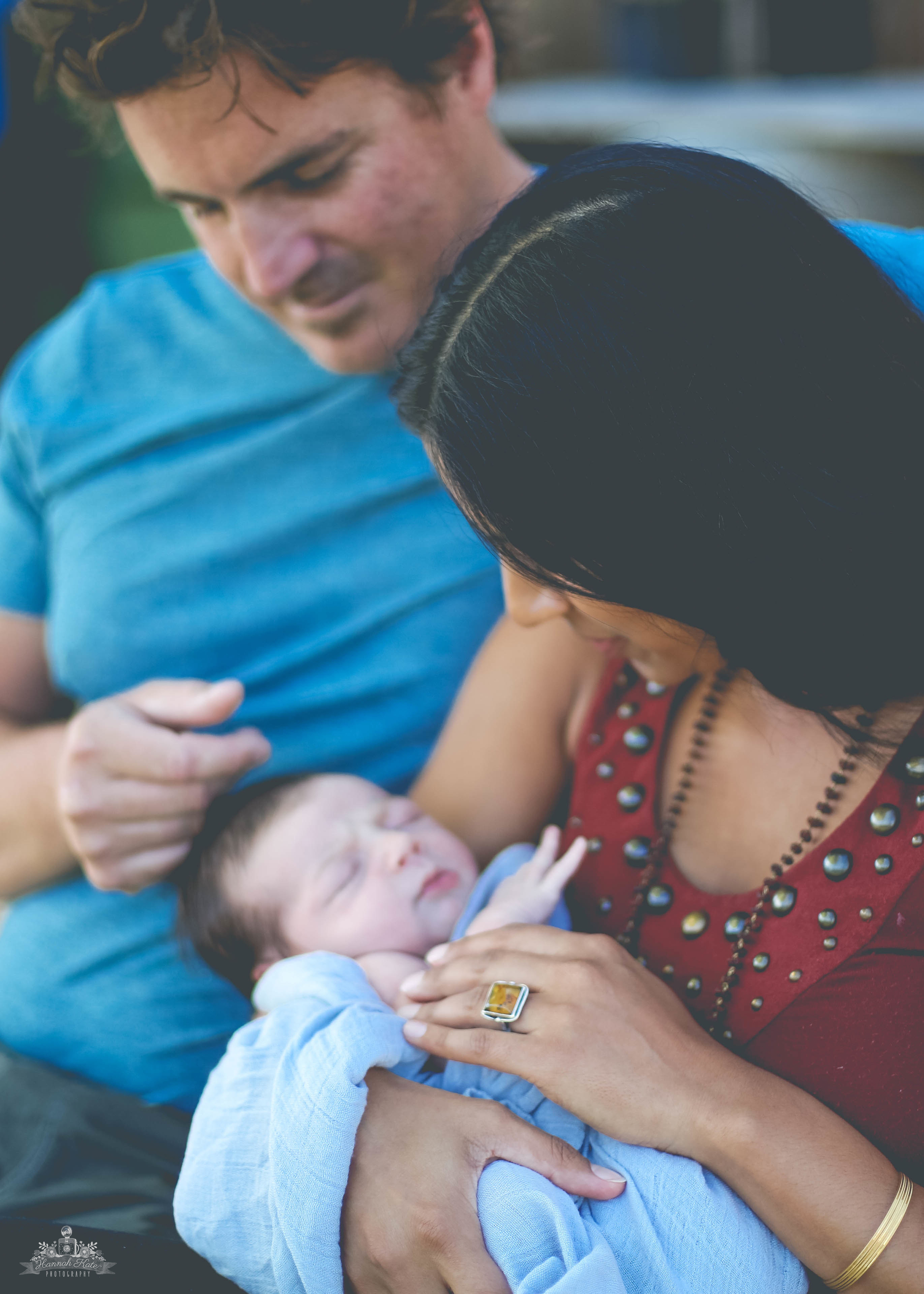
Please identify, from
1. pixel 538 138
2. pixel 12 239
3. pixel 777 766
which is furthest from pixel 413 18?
pixel 12 239

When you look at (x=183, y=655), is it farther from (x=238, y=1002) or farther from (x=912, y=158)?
(x=912, y=158)

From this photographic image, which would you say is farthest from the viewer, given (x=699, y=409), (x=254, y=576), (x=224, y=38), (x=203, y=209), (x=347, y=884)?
(x=254, y=576)

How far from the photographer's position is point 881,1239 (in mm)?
929

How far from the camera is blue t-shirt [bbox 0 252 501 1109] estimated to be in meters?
1.57

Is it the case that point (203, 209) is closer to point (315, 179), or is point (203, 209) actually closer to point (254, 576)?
point (315, 179)

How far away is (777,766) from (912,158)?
2006mm

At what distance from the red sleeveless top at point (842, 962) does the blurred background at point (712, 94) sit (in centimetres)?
133

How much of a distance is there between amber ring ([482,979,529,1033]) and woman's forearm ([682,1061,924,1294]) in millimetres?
189

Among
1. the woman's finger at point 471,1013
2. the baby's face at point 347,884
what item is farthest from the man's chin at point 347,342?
the woman's finger at point 471,1013

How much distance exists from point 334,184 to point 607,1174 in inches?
45.8

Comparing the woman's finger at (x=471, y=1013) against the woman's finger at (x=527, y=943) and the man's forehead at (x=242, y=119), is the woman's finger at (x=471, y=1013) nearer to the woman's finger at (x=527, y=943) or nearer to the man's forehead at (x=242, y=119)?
the woman's finger at (x=527, y=943)

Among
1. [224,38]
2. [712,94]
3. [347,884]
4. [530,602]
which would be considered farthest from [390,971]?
[712,94]

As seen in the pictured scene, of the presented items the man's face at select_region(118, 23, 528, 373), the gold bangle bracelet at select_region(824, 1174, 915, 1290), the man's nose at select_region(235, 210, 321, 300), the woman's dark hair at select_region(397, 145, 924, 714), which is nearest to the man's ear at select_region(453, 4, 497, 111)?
the man's face at select_region(118, 23, 528, 373)

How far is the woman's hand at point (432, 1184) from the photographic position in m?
0.98
